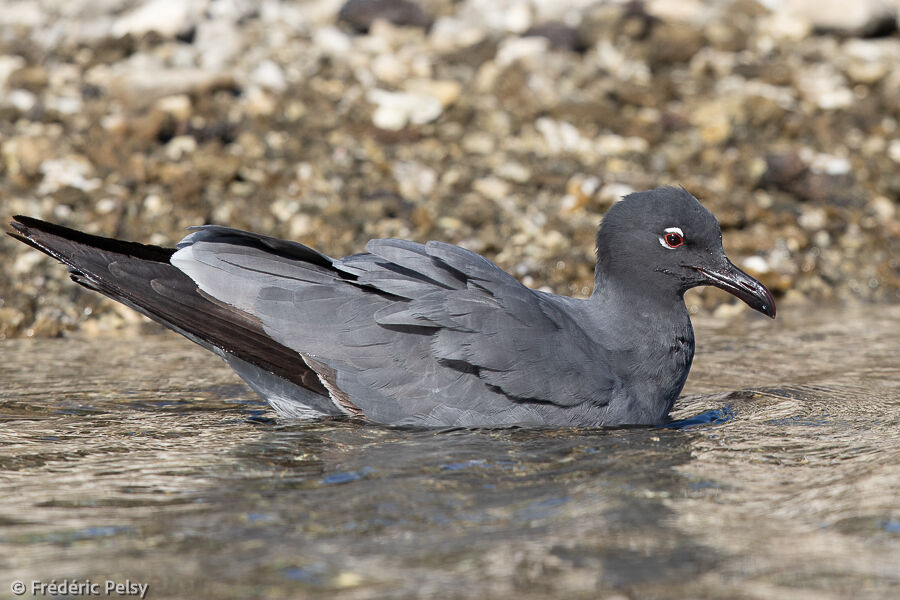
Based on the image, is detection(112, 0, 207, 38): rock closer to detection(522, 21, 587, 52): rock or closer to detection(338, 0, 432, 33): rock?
detection(338, 0, 432, 33): rock

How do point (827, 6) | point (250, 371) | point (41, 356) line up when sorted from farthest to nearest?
point (827, 6)
point (41, 356)
point (250, 371)

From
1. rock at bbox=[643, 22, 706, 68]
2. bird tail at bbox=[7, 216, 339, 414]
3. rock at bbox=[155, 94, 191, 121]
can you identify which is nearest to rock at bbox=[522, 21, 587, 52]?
rock at bbox=[643, 22, 706, 68]

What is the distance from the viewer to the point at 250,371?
530cm

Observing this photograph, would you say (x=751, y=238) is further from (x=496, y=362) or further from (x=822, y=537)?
(x=822, y=537)

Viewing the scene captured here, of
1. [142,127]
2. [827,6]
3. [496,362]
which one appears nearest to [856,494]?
[496,362]

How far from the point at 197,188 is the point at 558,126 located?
3.02 meters

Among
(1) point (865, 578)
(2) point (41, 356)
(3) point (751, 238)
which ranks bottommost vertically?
(1) point (865, 578)

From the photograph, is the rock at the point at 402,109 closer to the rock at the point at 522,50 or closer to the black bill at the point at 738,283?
the rock at the point at 522,50

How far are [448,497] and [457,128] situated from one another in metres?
5.70

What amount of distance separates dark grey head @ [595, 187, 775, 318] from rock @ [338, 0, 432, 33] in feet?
20.4

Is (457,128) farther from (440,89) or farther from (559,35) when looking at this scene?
(559,35)

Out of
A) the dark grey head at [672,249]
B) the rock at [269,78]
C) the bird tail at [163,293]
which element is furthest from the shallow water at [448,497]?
the rock at [269,78]

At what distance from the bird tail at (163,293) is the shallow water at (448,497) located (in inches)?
13.6

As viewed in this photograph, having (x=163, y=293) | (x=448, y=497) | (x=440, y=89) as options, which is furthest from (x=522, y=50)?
(x=448, y=497)
